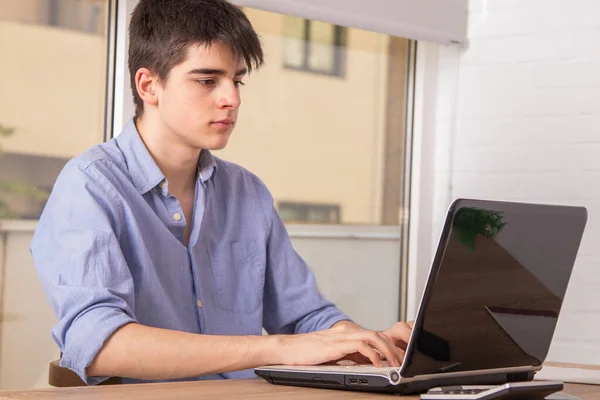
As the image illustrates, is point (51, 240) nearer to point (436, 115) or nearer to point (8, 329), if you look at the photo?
point (8, 329)

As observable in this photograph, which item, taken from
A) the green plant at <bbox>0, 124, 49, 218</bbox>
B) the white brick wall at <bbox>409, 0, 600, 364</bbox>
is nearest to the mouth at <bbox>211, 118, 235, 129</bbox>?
the green plant at <bbox>0, 124, 49, 218</bbox>

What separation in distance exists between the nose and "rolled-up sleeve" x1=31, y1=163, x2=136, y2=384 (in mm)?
260

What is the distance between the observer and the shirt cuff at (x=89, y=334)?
1323 millimetres

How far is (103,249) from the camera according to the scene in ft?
4.65

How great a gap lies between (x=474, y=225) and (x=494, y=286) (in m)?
0.12

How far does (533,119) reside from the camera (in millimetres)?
2953

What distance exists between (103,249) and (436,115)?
6.63ft

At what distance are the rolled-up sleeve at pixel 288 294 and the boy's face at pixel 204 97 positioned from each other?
0.30 m

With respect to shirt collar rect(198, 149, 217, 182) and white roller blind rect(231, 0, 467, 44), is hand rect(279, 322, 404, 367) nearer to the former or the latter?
shirt collar rect(198, 149, 217, 182)

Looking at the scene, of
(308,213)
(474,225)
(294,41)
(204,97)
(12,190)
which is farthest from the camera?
(308,213)

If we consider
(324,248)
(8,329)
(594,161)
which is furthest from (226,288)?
(594,161)

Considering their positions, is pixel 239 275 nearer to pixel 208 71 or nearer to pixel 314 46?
pixel 208 71

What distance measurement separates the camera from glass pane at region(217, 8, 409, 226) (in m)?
2.82

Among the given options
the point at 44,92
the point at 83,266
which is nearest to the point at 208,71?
the point at 83,266
